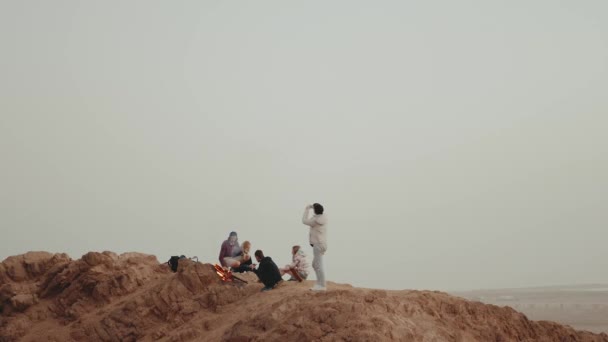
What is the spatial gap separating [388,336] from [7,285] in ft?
53.3

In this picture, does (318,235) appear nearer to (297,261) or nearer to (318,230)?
(318,230)

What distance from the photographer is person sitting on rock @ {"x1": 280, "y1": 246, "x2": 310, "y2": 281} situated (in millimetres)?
16203

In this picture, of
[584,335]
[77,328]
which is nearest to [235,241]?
[77,328]

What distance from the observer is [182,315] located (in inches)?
627

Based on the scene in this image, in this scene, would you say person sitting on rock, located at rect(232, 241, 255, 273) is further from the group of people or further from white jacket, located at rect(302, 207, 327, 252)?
white jacket, located at rect(302, 207, 327, 252)

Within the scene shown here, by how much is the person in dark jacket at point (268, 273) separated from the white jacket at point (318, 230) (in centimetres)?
126

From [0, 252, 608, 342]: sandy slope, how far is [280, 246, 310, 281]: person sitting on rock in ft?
1.88

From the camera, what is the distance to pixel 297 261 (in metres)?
16.3

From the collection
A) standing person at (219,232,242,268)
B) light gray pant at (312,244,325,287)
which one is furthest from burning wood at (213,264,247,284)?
light gray pant at (312,244,325,287)

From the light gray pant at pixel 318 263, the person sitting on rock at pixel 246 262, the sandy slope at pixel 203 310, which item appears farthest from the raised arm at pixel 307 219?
the person sitting on rock at pixel 246 262

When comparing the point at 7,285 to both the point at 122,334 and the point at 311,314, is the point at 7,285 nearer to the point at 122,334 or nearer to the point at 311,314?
the point at 122,334

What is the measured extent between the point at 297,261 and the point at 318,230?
67.6 inches

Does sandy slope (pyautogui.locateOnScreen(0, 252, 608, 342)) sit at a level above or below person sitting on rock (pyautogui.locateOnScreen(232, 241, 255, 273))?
below

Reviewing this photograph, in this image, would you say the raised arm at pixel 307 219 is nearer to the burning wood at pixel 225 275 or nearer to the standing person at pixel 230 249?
the burning wood at pixel 225 275
